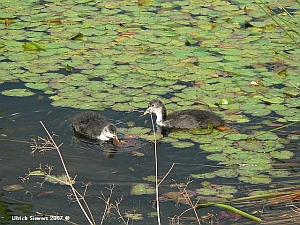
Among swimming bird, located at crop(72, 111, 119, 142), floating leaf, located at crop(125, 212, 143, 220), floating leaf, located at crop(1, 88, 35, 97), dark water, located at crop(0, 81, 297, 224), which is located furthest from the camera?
floating leaf, located at crop(1, 88, 35, 97)

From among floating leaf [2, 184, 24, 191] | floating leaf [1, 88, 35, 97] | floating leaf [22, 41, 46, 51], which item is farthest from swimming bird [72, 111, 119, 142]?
floating leaf [22, 41, 46, 51]

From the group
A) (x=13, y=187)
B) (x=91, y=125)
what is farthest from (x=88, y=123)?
(x=13, y=187)

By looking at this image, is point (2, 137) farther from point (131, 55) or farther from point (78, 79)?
point (131, 55)

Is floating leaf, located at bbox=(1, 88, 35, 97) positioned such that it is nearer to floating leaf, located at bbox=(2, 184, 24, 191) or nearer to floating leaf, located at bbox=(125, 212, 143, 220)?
floating leaf, located at bbox=(2, 184, 24, 191)

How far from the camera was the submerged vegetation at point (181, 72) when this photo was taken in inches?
282

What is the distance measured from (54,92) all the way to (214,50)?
2.46 meters

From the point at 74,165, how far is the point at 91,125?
829 mm

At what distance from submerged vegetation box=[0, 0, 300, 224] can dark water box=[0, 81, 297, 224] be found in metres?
0.09

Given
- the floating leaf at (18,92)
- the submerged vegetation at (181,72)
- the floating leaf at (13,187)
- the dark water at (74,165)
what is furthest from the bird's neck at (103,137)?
the floating leaf at (13,187)

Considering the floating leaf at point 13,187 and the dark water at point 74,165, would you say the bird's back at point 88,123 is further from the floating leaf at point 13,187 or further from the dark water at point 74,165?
the floating leaf at point 13,187

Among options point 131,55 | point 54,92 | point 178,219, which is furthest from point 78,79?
point 178,219

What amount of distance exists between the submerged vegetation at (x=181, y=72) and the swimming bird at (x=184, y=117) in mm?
114

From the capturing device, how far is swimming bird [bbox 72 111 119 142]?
830 cm

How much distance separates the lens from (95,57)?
10203 millimetres
